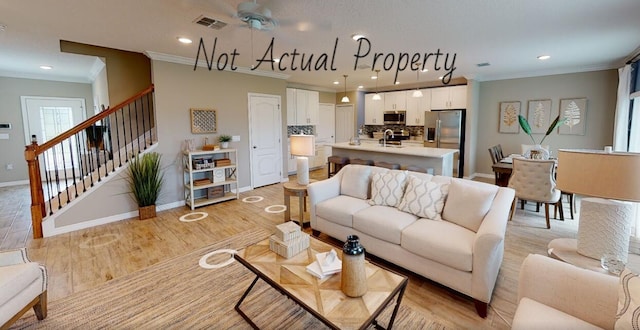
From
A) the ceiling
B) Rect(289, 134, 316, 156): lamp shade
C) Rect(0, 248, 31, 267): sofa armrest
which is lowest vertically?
Rect(0, 248, 31, 267): sofa armrest

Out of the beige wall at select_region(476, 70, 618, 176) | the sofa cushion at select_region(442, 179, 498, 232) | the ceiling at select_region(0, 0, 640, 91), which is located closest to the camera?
the sofa cushion at select_region(442, 179, 498, 232)

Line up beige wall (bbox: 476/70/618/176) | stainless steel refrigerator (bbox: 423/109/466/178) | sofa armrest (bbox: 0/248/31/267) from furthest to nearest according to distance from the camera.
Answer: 1. stainless steel refrigerator (bbox: 423/109/466/178)
2. beige wall (bbox: 476/70/618/176)
3. sofa armrest (bbox: 0/248/31/267)

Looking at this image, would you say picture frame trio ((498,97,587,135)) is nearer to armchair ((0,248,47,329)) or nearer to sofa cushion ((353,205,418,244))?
sofa cushion ((353,205,418,244))

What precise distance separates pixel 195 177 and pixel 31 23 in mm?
2811

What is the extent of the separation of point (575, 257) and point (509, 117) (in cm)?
559

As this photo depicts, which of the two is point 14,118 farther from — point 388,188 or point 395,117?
point 395,117

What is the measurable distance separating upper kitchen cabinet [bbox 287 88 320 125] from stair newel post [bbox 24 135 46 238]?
16.0 feet

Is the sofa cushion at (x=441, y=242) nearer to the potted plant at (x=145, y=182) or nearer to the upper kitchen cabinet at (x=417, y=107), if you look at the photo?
the potted plant at (x=145, y=182)

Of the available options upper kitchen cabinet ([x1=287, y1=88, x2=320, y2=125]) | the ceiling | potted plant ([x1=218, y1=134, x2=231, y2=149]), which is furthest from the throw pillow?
upper kitchen cabinet ([x1=287, y1=88, x2=320, y2=125])

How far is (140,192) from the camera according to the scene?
4.22 m

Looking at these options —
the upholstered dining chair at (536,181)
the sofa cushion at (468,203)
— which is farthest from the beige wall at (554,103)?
the sofa cushion at (468,203)

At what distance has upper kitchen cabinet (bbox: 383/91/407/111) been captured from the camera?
7996 millimetres

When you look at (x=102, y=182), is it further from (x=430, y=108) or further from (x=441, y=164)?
(x=430, y=108)

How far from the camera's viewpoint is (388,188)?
316 cm
